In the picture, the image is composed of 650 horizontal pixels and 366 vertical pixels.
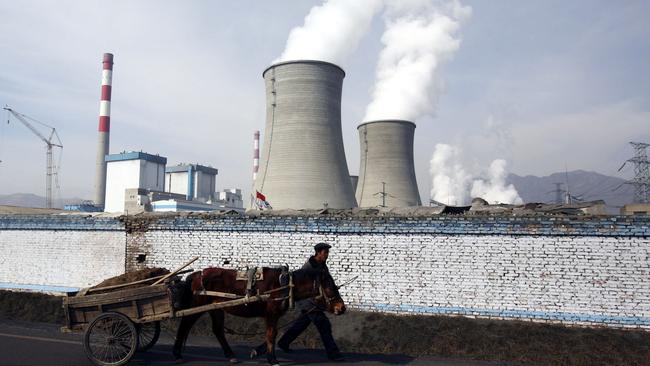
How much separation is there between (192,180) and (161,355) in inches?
2094

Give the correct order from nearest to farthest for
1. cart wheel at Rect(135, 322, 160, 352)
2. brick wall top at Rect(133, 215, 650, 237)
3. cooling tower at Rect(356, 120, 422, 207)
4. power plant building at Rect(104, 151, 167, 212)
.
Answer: cart wheel at Rect(135, 322, 160, 352) → brick wall top at Rect(133, 215, 650, 237) → cooling tower at Rect(356, 120, 422, 207) → power plant building at Rect(104, 151, 167, 212)

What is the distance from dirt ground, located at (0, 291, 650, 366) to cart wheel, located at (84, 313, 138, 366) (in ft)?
6.00

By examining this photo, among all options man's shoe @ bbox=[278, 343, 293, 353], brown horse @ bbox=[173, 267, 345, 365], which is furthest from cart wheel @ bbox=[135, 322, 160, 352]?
man's shoe @ bbox=[278, 343, 293, 353]

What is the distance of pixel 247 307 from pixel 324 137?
39.3 feet

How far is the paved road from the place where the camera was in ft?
17.7

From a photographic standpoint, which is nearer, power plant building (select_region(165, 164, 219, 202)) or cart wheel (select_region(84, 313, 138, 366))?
cart wheel (select_region(84, 313, 138, 366))

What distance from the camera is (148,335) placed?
6.15m

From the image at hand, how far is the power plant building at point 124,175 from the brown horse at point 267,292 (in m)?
43.4

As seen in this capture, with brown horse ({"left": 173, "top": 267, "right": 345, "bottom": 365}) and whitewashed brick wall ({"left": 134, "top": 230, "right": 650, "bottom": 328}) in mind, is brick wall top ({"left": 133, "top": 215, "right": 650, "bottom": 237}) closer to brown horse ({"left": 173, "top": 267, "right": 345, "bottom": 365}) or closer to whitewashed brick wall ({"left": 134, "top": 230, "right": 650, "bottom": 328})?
whitewashed brick wall ({"left": 134, "top": 230, "right": 650, "bottom": 328})

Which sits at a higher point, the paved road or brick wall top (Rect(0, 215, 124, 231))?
brick wall top (Rect(0, 215, 124, 231))

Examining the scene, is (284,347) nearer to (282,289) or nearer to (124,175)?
(282,289)

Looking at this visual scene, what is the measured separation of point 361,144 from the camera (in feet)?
82.7

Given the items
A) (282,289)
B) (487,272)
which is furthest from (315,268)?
(487,272)

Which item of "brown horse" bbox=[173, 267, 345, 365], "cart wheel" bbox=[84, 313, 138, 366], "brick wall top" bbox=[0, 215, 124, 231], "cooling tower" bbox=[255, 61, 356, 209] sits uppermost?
"cooling tower" bbox=[255, 61, 356, 209]
